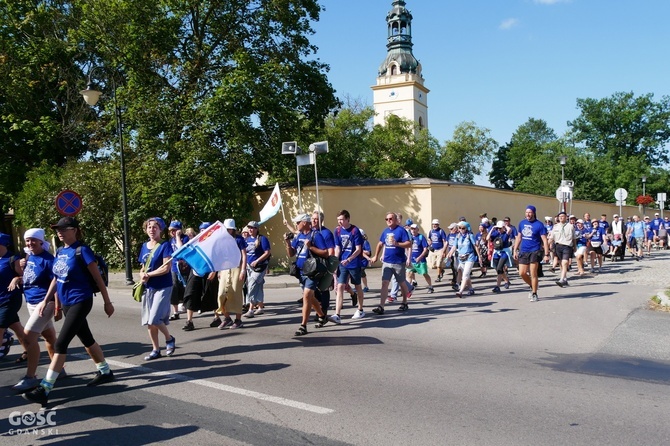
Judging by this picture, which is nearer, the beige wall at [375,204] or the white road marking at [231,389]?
the white road marking at [231,389]

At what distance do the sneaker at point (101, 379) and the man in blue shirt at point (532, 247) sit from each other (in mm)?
8316

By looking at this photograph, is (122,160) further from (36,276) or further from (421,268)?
(36,276)

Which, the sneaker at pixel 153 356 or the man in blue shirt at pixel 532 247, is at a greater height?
the man in blue shirt at pixel 532 247

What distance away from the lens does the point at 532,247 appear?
37.1 ft

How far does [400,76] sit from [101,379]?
67.3 metres

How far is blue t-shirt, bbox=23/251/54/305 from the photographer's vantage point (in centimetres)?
622

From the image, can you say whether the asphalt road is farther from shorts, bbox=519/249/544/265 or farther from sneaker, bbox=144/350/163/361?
shorts, bbox=519/249/544/265

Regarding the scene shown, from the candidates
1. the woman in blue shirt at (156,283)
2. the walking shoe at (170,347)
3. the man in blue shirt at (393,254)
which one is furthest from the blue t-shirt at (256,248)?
the woman in blue shirt at (156,283)

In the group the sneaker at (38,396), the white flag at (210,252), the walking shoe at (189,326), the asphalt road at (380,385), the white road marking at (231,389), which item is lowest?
the asphalt road at (380,385)

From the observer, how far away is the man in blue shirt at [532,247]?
37.1ft

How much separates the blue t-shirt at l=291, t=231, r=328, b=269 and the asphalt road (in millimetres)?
1173

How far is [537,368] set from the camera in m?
6.46

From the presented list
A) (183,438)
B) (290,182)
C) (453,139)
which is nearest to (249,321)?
(183,438)

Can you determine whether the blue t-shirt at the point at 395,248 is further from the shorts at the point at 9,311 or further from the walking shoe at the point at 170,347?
the shorts at the point at 9,311
